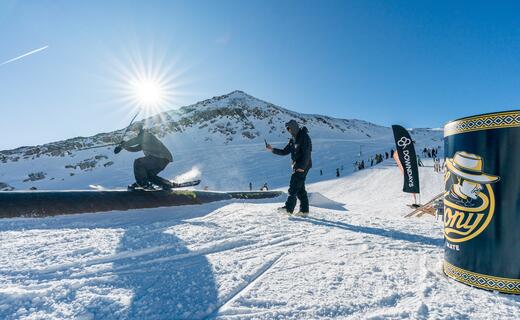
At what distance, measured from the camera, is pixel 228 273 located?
90.5 inches

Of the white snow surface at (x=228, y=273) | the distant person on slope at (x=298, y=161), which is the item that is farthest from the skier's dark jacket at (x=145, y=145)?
the distant person on slope at (x=298, y=161)

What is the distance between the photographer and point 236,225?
4188 mm

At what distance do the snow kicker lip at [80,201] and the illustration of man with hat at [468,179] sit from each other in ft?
16.6

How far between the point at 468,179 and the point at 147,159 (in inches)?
223

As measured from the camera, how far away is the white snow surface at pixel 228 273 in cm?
169

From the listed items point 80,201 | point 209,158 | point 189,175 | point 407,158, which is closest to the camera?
point 80,201

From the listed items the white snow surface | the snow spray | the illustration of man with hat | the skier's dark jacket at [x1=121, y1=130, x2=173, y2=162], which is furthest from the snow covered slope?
the illustration of man with hat

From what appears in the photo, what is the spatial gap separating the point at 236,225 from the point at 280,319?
2.63 metres

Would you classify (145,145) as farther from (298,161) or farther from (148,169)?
(298,161)

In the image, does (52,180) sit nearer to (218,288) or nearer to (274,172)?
(274,172)

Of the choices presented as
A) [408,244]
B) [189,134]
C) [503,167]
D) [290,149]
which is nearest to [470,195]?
[503,167]

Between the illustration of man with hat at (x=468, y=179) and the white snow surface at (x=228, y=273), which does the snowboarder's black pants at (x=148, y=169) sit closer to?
the white snow surface at (x=228, y=273)

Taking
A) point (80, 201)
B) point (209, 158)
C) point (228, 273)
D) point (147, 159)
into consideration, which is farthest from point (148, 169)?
point (209, 158)

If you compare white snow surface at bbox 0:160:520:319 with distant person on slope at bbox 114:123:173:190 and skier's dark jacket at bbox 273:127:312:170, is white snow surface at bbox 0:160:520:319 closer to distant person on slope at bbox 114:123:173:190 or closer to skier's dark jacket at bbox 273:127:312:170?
skier's dark jacket at bbox 273:127:312:170
